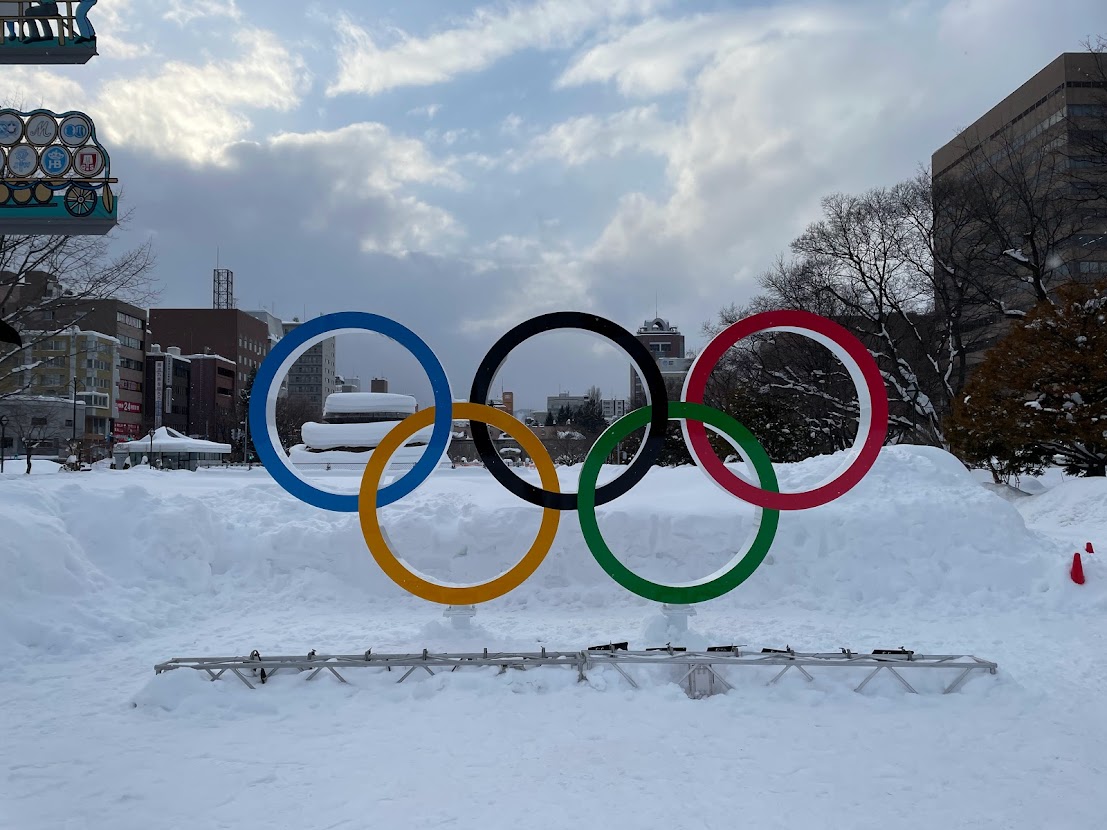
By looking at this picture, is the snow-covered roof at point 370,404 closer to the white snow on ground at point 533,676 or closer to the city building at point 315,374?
Answer: the white snow on ground at point 533,676

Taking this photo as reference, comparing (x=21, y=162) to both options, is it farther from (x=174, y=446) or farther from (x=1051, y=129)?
(x=1051, y=129)

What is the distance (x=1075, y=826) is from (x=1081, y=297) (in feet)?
62.2

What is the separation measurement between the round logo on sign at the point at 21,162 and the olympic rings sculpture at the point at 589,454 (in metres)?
4.36

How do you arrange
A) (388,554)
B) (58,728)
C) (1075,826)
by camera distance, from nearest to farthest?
1. (1075,826)
2. (58,728)
3. (388,554)

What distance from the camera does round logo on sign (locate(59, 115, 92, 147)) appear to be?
10.4 meters

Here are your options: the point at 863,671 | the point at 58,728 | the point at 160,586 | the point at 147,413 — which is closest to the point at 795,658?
the point at 863,671

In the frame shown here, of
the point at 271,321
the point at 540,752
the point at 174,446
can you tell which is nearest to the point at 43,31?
the point at 540,752

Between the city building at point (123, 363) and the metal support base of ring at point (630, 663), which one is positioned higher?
the city building at point (123, 363)

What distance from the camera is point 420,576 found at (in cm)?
934

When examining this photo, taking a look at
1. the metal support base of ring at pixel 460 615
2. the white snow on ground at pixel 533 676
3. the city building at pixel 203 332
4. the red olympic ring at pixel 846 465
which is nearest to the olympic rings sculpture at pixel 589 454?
the red olympic ring at pixel 846 465

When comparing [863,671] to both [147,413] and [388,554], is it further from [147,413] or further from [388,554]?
[147,413]

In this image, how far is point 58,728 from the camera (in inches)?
259

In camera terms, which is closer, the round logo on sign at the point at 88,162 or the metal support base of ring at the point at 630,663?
the metal support base of ring at the point at 630,663

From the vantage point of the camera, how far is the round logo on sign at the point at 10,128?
33.5ft
